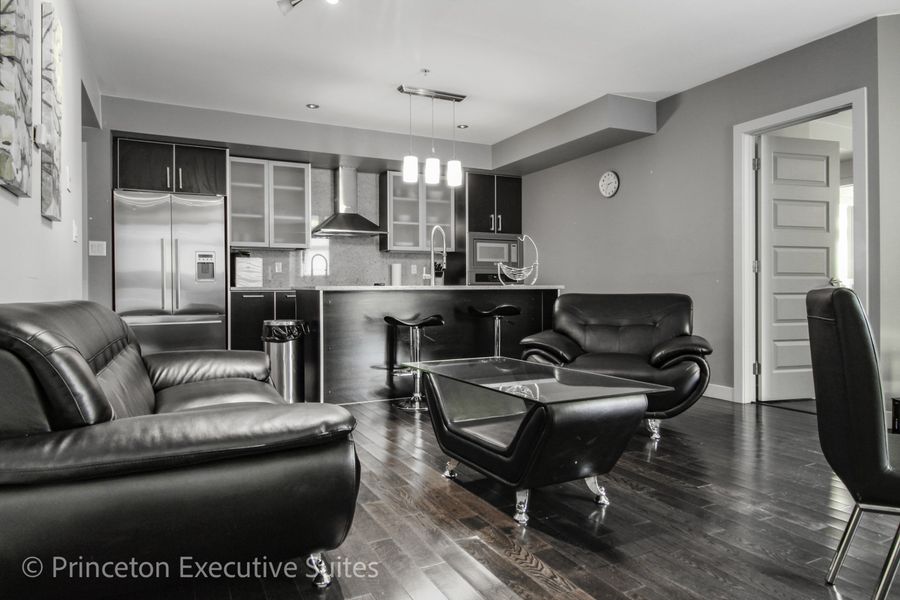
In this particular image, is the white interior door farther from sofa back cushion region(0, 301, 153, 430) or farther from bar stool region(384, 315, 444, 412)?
sofa back cushion region(0, 301, 153, 430)

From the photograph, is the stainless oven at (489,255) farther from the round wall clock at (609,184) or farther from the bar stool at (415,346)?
the bar stool at (415,346)

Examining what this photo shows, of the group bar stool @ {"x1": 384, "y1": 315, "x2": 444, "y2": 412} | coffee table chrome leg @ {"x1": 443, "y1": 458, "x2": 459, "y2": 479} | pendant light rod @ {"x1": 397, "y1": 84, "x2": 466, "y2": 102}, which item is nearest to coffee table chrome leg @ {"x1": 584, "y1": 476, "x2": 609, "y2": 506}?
coffee table chrome leg @ {"x1": 443, "y1": 458, "x2": 459, "y2": 479}

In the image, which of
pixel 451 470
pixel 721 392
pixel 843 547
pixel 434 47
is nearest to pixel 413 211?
pixel 434 47

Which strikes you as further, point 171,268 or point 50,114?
point 171,268

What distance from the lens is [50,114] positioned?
240cm

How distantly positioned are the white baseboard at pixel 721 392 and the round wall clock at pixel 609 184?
7.50 feet

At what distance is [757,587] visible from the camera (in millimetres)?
1721

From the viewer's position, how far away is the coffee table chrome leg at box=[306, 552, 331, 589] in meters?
1.68

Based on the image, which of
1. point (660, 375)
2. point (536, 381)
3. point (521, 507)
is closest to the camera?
point (521, 507)

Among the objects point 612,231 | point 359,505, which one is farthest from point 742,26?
point 359,505

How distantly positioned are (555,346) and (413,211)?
12.4ft

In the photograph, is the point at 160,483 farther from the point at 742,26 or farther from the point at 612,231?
the point at 612,231

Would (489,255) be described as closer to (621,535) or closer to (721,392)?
(721,392)

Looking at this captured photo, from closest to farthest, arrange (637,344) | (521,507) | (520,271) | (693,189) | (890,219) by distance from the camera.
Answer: (521,507) → (890,219) → (637,344) → (693,189) → (520,271)
